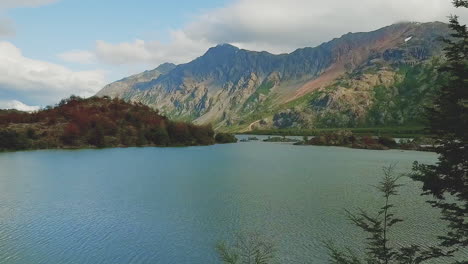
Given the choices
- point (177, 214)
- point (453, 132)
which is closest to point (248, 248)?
point (177, 214)

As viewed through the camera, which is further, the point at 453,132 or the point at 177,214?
the point at 177,214

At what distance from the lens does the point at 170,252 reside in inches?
1455

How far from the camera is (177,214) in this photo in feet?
174

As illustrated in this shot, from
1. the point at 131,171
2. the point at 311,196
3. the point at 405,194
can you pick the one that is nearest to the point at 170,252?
the point at 311,196

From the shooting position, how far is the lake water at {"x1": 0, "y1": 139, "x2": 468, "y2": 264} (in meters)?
37.6

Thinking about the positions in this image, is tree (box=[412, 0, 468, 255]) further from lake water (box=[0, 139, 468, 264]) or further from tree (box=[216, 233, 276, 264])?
lake water (box=[0, 139, 468, 264])

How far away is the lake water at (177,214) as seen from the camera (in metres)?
37.6

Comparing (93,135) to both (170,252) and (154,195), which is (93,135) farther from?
(170,252)

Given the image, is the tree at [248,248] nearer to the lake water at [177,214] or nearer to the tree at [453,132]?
the lake water at [177,214]

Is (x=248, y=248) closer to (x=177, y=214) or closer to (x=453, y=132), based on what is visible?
(x=177, y=214)

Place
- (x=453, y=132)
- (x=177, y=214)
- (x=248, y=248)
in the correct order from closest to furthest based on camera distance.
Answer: (x=453, y=132), (x=248, y=248), (x=177, y=214)

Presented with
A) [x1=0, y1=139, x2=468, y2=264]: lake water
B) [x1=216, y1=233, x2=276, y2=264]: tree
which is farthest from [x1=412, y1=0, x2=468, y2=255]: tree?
[x1=0, y1=139, x2=468, y2=264]: lake water

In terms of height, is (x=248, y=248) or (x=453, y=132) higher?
(x=453, y=132)

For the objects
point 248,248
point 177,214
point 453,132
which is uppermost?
point 453,132
